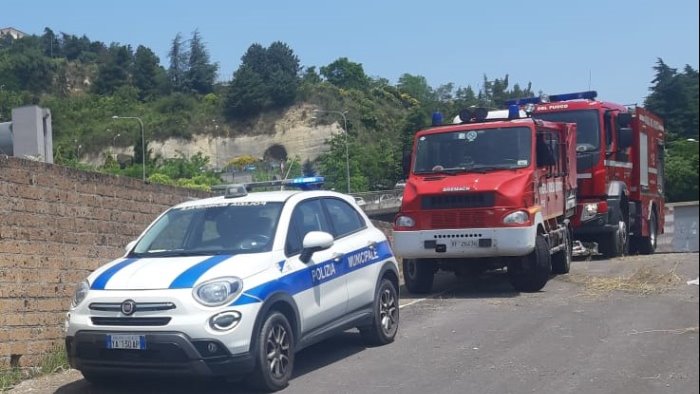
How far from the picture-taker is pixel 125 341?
6598 mm

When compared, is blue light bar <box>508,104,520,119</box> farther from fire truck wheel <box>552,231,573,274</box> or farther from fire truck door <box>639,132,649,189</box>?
fire truck door <box>639,132,649,189</box>

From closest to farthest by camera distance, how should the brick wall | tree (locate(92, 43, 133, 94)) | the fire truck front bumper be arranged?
the brick wall, the fire truck front bumper, tree (locate(92, 43, 133, 94))

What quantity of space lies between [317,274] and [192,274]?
1394 millimetres

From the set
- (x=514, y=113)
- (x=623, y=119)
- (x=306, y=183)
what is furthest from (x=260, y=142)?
(x=306, y=183)

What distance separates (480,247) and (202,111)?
215ft

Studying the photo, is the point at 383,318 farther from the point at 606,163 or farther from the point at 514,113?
the point at 606,163

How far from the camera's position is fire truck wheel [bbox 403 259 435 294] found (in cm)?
1340

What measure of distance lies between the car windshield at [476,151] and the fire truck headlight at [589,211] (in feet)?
14.0

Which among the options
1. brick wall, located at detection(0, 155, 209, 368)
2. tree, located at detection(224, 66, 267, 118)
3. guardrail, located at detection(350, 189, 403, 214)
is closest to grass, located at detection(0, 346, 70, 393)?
brick wall, located at detection(0, 155, 209, 368)

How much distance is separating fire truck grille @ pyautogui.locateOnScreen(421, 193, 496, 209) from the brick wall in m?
4.73

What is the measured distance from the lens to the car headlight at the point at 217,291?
662cm

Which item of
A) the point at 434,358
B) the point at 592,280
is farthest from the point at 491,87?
the point at 434,358

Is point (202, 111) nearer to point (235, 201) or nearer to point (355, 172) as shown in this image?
point (355, 172)

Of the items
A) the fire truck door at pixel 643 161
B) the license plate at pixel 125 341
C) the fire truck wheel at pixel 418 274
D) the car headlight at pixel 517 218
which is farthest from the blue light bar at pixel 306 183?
the fire truck door at pixel 643 161
